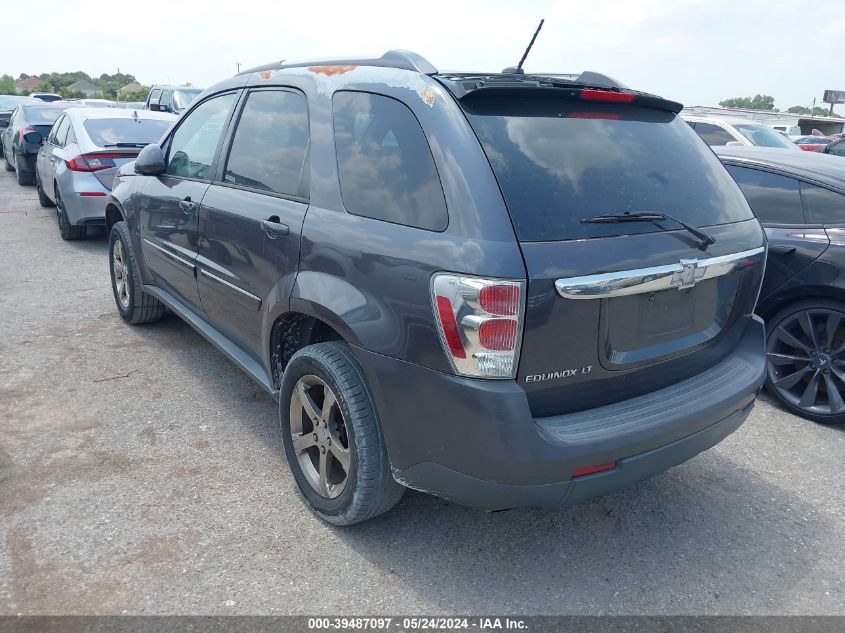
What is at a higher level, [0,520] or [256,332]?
[256,332]

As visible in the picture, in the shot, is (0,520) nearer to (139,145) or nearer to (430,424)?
(430,424)

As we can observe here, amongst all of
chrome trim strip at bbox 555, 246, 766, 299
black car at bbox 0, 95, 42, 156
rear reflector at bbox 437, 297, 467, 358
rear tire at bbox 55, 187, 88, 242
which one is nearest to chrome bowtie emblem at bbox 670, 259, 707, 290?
chrome trim strip at bbox 555, 246, 766, 299

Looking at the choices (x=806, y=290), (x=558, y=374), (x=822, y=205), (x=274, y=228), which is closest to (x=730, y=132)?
(x=822, y=205)

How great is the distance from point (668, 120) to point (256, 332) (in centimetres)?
213

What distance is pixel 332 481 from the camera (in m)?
2.99

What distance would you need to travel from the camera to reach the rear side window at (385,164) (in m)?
2.45

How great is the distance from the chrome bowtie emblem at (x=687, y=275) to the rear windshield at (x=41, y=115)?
13.8 meters

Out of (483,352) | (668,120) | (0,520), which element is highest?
(668,120)

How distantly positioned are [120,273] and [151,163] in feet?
5.10

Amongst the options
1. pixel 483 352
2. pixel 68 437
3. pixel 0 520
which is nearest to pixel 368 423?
pixel 483 352

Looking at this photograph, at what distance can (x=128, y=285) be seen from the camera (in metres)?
5.29

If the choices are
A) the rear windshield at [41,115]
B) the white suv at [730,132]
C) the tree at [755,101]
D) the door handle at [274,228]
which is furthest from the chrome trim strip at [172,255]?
the tree at [755,101]

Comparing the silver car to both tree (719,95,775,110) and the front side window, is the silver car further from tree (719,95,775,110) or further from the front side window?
tree (719,95,775,110)

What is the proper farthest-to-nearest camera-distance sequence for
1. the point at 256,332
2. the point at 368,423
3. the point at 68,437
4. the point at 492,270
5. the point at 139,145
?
the point at 139,145
the point at 68,437
the point at 256,332
the point at 368,423
the point at 492,270
